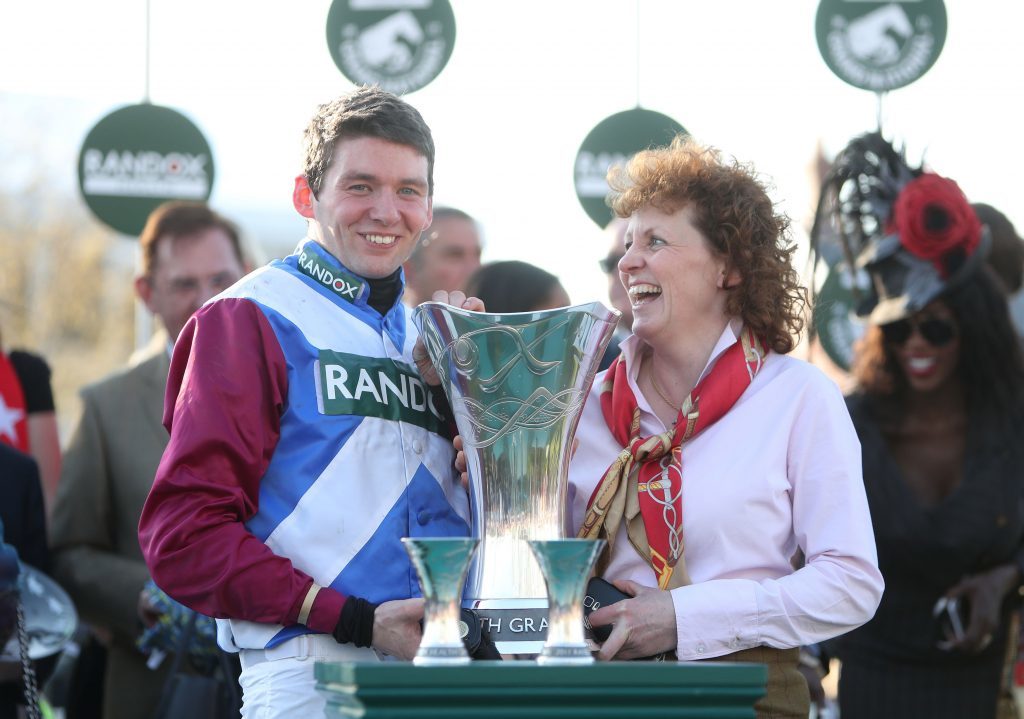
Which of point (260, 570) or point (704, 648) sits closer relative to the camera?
point (260, 570)

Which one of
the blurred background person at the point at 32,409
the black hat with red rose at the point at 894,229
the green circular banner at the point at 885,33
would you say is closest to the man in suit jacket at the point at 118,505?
the blurred background person at the point at 32,409

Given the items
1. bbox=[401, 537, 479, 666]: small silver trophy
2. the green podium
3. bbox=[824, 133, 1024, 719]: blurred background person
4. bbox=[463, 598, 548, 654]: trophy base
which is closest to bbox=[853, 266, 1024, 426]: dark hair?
bbox=[824, 133, 1024, 719]: blurred background person

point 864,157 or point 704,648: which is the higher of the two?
point 864,157

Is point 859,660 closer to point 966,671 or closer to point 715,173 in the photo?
point 966,671

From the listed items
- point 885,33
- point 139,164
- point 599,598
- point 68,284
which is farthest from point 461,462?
point 68,284

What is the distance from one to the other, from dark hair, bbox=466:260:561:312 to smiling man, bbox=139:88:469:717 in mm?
1803

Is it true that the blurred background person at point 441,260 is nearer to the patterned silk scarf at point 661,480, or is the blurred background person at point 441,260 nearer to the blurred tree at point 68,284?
the patterned silk scarf at point 661,480

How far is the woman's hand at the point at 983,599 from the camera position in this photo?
5.59m

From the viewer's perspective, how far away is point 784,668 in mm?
3707

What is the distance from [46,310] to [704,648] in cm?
3652

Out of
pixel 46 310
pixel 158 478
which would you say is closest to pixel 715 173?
pixel 158 478

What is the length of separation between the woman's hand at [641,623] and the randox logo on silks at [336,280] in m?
0.92

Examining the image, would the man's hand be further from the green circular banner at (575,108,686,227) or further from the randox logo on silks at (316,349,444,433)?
the green circular banner at (575,108,686,227)

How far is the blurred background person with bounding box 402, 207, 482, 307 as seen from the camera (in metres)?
6.59
